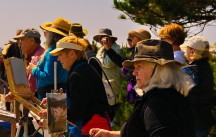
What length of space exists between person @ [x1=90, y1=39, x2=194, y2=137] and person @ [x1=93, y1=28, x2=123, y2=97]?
12.1 feet

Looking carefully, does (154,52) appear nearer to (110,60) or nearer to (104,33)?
(110,60)

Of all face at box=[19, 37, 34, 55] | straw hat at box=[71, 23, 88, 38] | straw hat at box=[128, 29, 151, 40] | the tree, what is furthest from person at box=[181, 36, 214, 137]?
the tree

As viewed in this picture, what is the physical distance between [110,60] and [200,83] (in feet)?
7.20

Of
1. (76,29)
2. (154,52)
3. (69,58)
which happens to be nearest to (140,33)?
(76,29)

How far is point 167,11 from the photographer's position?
8766 millimetres

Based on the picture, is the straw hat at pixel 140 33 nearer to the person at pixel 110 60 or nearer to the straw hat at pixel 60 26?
the person at pixel 110 60

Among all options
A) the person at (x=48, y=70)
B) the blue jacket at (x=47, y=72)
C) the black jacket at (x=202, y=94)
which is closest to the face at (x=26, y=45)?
the person at (x=48, y=70)

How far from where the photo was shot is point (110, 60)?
255 inches

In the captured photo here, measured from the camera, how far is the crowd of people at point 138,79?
2562mm

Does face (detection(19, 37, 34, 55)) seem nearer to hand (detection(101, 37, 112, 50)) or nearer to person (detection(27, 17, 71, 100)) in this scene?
person (detection(27, 17, 71, 100))

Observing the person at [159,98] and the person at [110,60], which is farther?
the person at [110,60]

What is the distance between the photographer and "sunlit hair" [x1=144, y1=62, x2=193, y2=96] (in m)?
2.61

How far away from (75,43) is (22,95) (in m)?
0.65

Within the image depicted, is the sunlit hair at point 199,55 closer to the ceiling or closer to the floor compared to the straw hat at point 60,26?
closer to the floor
